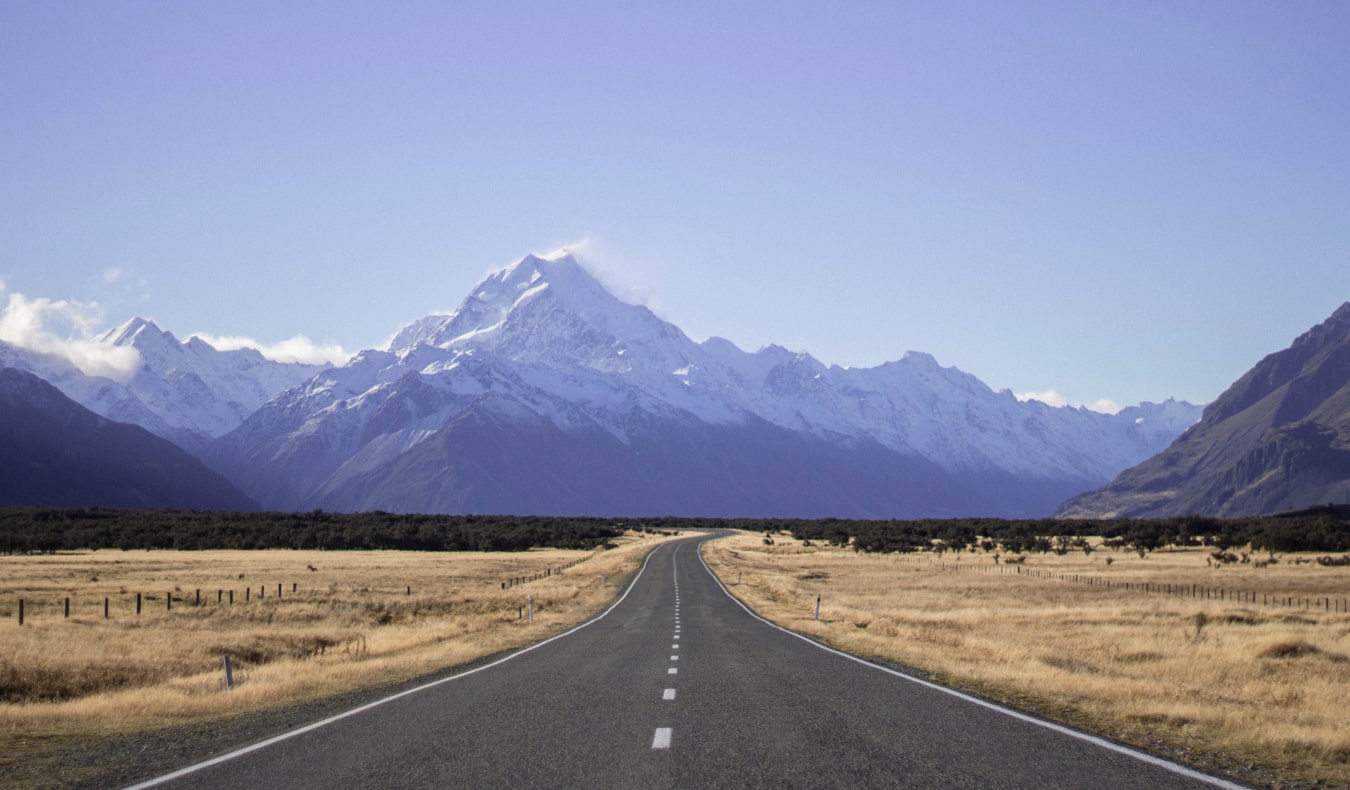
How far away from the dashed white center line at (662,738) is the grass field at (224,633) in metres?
6.84

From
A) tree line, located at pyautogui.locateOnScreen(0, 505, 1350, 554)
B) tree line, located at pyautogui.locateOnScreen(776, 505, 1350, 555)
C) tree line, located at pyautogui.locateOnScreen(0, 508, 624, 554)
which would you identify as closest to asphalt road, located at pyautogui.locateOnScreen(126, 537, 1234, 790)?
tree line, located at pyautogui.locateOnScreen(776, 505, 1350, 555)

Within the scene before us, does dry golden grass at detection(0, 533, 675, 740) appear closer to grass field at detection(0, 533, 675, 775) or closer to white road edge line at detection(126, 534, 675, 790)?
grass field at detection(0, 533, 675, 775)

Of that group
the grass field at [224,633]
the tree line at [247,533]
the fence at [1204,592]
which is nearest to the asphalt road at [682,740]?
the grass field at [224,633]

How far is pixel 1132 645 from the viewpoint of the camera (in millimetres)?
30141

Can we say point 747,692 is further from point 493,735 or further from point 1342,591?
point 1342,591

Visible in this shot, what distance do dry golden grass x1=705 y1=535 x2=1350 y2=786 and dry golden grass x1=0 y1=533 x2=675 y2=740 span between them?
396 inches

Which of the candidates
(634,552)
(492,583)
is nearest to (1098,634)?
(492,583)

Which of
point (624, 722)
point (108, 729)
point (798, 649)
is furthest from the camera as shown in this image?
point (798, 649)

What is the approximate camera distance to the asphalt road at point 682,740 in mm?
10055

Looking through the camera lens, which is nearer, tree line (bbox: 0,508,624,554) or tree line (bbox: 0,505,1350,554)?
tree line (bbox: 0,505,1350,554)

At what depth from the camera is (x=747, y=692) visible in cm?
1636

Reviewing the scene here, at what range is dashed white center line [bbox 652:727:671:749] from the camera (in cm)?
1156

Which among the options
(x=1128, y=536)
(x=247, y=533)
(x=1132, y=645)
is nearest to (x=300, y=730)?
(x=1132, y=645)

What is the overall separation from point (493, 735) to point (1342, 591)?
56970 mm
